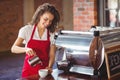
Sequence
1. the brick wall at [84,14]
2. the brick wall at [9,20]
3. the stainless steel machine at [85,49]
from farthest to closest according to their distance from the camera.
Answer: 1. the brick wall at [9,20]
2. the brick wall at [84,14]
3. the stainless steel machine at [85,49]

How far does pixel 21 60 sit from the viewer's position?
730 cm

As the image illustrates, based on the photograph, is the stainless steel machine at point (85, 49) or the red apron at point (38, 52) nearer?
the stainless steel machine at point (85, 49)

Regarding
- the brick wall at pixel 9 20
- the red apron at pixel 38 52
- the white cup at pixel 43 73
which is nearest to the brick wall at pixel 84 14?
the red apron at pixel 38 52

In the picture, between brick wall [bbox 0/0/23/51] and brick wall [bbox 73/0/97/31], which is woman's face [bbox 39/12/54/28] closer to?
brick wall [bbox 73/0/97/31]

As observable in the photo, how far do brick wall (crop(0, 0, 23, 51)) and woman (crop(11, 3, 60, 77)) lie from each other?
5825mm

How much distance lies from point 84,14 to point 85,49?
2436 mm

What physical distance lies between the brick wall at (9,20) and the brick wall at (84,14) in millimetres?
3904

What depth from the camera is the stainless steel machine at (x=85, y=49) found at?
2.10 meters

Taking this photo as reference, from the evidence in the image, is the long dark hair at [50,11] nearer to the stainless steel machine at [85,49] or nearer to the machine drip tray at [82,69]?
the stainless steel machine at [85,49]

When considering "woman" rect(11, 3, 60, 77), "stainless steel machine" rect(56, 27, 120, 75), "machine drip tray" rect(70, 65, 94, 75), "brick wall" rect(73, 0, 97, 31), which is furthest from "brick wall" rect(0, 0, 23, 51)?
"machine drip tray" rect(70, 65, 94, 75)

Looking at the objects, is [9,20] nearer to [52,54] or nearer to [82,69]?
[52,54]

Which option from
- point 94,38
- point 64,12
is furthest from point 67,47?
point 64,12

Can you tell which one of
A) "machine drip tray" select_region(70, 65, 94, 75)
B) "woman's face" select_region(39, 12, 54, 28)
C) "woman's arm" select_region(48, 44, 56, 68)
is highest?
"woman's face" select_region(39, 12, 54, 28)

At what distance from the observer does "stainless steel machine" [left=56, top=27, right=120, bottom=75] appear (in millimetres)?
2104
